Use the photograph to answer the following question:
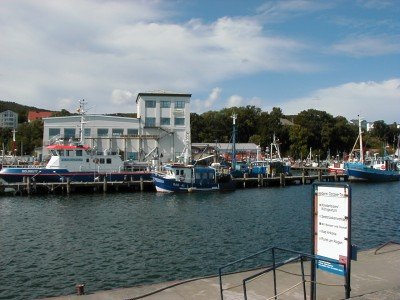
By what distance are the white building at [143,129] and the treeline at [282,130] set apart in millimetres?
41172

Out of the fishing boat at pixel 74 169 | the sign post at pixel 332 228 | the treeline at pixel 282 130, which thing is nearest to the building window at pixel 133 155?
the fishing boat at pixel 74 169

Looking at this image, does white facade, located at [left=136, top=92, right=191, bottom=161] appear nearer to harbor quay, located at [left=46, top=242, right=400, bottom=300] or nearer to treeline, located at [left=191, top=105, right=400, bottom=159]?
treeline, located at [left=191, top=105, right=400, bottom=159]

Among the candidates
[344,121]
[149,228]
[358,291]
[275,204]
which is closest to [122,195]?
[275,204]

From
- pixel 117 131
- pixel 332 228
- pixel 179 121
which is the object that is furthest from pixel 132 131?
pixel 332 228

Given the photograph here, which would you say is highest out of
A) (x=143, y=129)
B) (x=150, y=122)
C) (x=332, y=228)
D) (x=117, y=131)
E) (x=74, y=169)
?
(x=150, y=122)

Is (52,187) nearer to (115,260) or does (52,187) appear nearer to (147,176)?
(147,176)

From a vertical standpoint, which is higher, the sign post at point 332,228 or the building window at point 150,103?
the building window at point 150,103

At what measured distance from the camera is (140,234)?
2422 cm

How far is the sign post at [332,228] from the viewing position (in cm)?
865

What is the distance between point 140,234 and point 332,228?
54.9 feet

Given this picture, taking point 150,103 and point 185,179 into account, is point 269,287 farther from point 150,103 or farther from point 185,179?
point 150,103

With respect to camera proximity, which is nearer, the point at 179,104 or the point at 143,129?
the point at 143,129

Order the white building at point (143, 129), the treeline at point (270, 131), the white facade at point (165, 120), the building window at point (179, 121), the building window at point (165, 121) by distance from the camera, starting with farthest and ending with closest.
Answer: the treeline at point (270, 131)
the building window at point (179, 121)
the building window at point (165, 121)
the white facade at point (165, 120)
the white building at point (143, 129)

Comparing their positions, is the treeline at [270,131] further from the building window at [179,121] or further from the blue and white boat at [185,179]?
the blue and white boat at [185,179]
